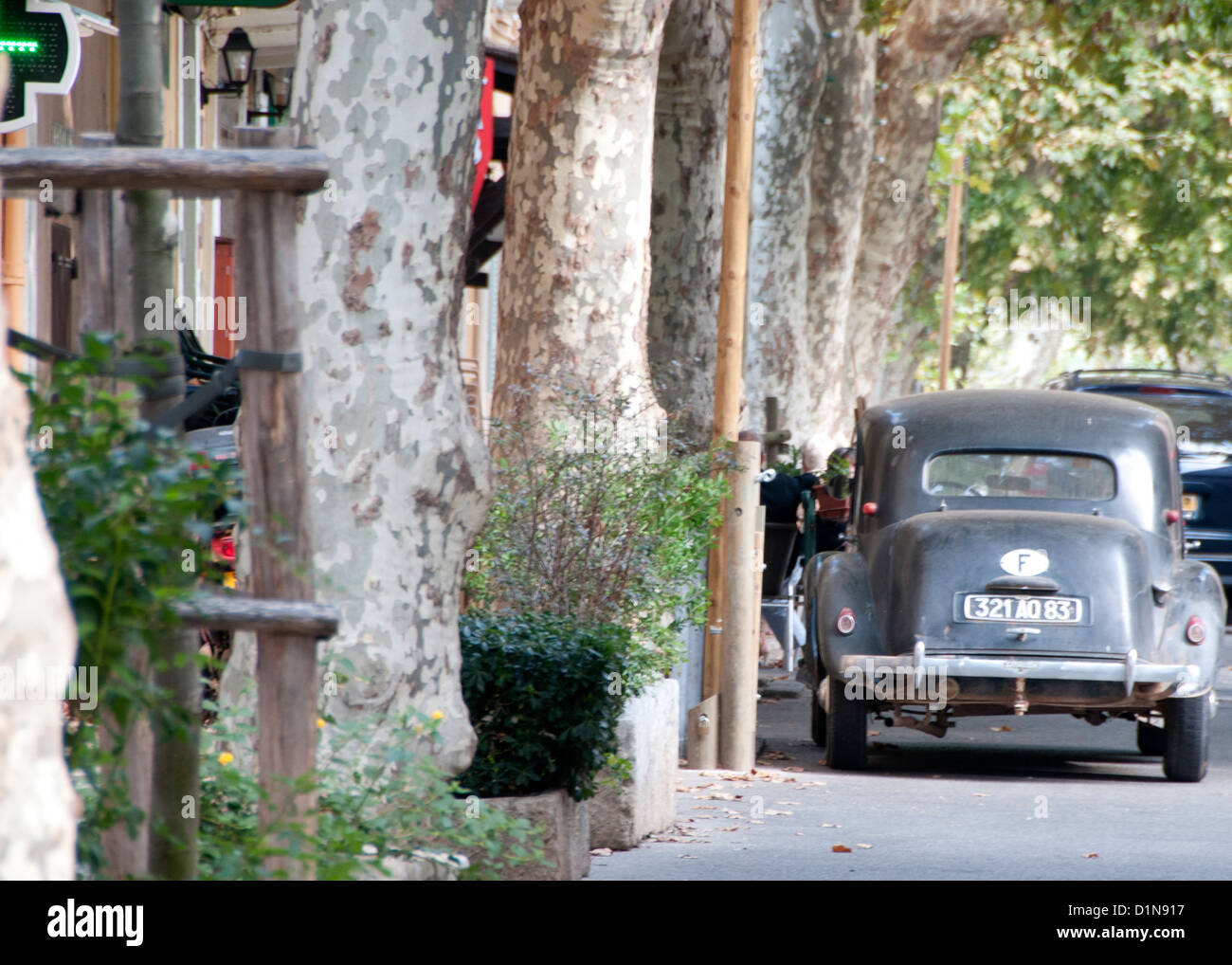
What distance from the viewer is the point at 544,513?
7.59 metres

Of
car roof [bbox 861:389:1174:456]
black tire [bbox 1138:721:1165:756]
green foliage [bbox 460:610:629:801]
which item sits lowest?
black tire [bbox 1138:721:1165:756]

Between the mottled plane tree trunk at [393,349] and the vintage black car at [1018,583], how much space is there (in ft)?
13.2

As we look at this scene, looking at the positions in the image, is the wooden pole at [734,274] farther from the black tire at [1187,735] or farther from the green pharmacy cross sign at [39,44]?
the green pharmacy cross sign at [39,44]

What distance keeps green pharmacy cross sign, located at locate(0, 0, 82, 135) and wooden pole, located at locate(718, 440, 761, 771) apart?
3.68 metres

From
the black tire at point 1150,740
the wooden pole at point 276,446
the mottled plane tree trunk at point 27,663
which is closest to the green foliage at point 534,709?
the wooden pole at point 276,446

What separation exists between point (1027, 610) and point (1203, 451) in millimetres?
9047

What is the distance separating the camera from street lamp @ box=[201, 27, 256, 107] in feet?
52.6

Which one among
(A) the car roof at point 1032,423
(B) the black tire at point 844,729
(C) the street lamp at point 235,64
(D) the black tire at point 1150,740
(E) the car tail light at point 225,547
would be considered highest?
(C) the street lamp at point 235,64

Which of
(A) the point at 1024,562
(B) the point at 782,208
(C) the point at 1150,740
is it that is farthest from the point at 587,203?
(B) the point at 782,208

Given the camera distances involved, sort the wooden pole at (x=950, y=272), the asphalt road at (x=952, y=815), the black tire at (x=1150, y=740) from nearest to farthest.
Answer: the asphalt road at (x=952, y=815) < the black tire at (x=1150, y=740) < the wooden pole at (x=950, y=272)

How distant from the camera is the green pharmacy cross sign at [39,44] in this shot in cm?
878

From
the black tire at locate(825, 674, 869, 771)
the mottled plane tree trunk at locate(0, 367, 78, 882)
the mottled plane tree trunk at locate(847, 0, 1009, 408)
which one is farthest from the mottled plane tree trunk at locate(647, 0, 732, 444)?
the mottled plane tree trunk at locate(847, 0, 1009, 408)

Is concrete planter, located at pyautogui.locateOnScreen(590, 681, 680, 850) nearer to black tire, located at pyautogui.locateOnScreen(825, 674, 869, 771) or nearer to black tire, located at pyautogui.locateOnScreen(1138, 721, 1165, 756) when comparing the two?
black tire, located at pyautogui.locateOnScreen(825, 674, 869, 771)
